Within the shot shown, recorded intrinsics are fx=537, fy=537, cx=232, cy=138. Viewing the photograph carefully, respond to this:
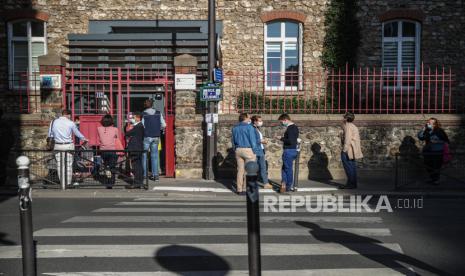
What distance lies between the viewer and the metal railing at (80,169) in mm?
12414

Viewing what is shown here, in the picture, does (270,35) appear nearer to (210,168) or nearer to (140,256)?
(210,168)

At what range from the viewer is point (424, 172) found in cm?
1222

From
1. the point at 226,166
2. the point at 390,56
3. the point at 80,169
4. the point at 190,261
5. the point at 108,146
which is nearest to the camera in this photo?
the point at 190,261

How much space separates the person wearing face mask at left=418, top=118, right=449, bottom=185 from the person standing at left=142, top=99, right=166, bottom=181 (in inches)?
259

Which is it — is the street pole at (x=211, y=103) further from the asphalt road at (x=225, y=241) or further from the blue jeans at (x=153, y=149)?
the asphalt road at (x=225, y=241)

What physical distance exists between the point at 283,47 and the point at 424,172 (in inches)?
362

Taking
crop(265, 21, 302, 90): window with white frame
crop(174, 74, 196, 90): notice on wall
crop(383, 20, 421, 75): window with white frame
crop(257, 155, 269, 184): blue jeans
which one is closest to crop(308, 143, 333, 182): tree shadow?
crop(257, 155, 269, 184): blue jeans

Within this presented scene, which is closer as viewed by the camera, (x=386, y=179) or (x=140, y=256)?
(x=140, y=256)

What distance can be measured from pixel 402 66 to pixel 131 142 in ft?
37.8

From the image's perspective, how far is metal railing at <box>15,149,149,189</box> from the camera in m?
12.4

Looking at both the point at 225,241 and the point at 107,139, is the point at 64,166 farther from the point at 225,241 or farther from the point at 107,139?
the point at 225,241

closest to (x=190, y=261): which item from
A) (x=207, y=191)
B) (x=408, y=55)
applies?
(x=207, y=191)

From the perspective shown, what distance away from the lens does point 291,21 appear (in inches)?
787

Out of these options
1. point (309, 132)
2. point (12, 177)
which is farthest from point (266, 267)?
point (12, 177)
